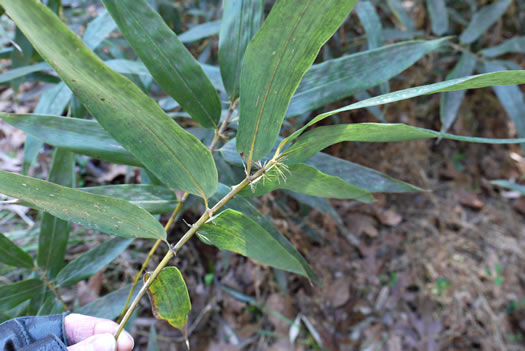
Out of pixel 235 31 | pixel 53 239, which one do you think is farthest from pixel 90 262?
pixel 235 31

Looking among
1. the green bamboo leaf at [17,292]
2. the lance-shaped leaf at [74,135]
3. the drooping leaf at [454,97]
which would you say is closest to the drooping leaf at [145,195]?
the lance-shaped leaf at [74,135]

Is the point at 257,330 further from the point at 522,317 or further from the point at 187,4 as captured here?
the point at 187,4

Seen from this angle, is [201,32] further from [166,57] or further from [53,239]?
[53,239]

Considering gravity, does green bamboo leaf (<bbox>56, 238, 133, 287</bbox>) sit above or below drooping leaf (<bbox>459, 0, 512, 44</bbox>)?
below

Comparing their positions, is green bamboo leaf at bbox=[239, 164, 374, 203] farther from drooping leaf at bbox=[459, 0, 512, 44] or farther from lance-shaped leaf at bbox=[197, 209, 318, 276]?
drooping leaf at bbox=[459, 0, 512, 44]

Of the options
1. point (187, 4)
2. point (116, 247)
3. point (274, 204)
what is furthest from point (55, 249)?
point (187, 4)

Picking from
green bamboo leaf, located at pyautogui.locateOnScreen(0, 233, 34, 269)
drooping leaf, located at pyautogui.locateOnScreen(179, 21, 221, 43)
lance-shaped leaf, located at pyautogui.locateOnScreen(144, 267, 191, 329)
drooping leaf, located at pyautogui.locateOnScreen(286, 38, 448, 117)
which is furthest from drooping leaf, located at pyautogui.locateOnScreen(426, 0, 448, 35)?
green bamboo leaf, located at pyautogui.locateOnScreen(0, 233, 34, 269)
